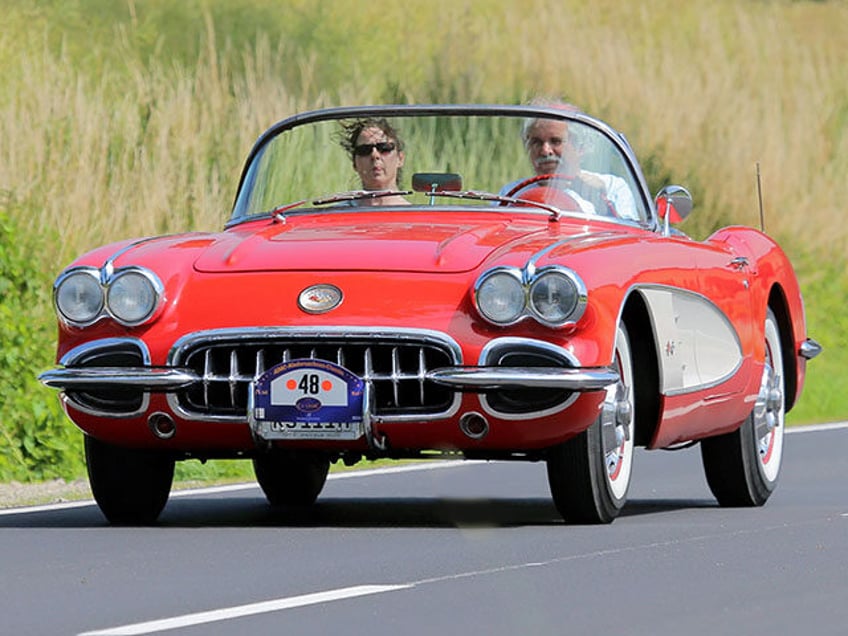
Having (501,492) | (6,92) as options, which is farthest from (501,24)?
(501,492)

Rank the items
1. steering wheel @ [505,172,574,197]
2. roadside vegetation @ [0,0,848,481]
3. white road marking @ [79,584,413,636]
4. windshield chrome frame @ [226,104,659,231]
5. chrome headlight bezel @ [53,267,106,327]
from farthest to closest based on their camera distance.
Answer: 1. roadside vegetation @ [0,0,848,481]
2. windshield chrome frame @ [226,104,659,231]
3. steering wheel @ [505,172,574,197]
4. chrome headlight bezel @ [53,267,106,327]
5. white road marking @ [79,584,413,636]

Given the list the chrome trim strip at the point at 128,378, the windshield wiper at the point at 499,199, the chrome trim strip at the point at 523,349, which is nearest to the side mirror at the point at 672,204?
the windshield wiper at the point at 499,199

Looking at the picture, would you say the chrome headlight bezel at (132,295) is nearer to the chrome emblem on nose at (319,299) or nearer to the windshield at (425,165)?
the chrome emblem on nose at (319,299)

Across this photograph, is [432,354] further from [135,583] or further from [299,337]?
[135,583]

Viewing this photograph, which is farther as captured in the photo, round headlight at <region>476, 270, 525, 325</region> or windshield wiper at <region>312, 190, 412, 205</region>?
windshield wiper at <region>312, 190, 412, 205</region>

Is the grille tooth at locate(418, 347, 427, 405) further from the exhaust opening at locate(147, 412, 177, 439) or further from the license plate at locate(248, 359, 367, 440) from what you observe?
the exhaust opening at locate(147, 412, 177, 439)

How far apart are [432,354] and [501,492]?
294 centimetres

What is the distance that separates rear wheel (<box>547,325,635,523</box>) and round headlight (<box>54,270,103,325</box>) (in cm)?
169

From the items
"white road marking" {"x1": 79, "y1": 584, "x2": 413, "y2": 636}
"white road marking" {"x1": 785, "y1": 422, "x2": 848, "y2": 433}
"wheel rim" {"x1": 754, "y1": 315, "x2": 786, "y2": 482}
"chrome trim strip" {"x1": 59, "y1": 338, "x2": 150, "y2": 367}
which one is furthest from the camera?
"white road marking" {"x1": 785, "y1": 422, "x2": 848, "y2": 433}

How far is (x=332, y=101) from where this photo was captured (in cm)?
2302

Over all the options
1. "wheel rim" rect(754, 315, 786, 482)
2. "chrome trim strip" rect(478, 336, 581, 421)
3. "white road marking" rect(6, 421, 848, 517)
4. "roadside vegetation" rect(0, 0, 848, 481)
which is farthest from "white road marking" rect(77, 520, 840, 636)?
"roadside vegetation" rect(0, 0, 848, 481)

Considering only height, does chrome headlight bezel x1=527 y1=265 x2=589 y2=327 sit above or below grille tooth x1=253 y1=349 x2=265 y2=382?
above

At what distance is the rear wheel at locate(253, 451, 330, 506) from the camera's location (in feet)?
35.8

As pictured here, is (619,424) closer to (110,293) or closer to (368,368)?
(368,368)
